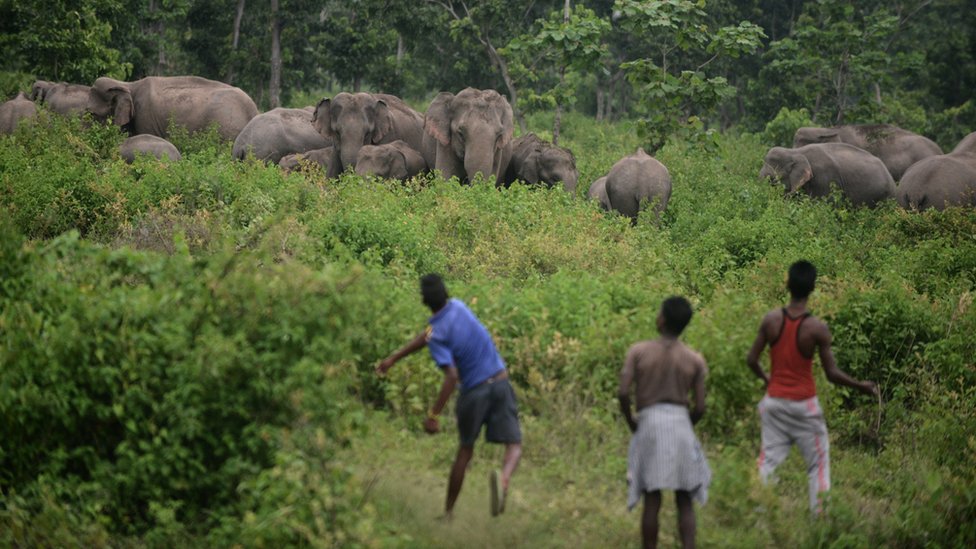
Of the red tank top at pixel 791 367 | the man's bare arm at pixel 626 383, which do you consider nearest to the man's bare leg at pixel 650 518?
the man's bare arm at pixel 626 383

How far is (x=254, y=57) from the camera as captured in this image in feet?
98.0

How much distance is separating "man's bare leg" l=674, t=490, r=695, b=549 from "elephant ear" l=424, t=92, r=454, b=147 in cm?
1214

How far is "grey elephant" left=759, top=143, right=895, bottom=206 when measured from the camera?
20.0 meters

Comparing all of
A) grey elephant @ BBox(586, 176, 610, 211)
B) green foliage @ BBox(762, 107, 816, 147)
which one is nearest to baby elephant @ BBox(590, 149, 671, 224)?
grey elephant @ BBox(586, 176, 610, 211)

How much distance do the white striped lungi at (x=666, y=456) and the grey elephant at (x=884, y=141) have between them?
18.8 m

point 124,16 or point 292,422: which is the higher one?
point 124,16

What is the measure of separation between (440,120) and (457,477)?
11916mm

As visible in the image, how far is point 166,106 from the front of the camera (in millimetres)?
22047

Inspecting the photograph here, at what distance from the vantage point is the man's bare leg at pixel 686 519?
20.4ft

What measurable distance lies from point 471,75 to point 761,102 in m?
8.33

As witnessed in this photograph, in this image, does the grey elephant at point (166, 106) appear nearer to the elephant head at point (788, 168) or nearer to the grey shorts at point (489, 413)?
the elephant head at point (788, 168)

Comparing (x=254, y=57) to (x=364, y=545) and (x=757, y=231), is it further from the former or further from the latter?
(x=364, y=545)

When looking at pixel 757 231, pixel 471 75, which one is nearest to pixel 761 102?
pixel 471 75

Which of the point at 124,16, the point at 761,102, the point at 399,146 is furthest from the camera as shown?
the point at 761,102
